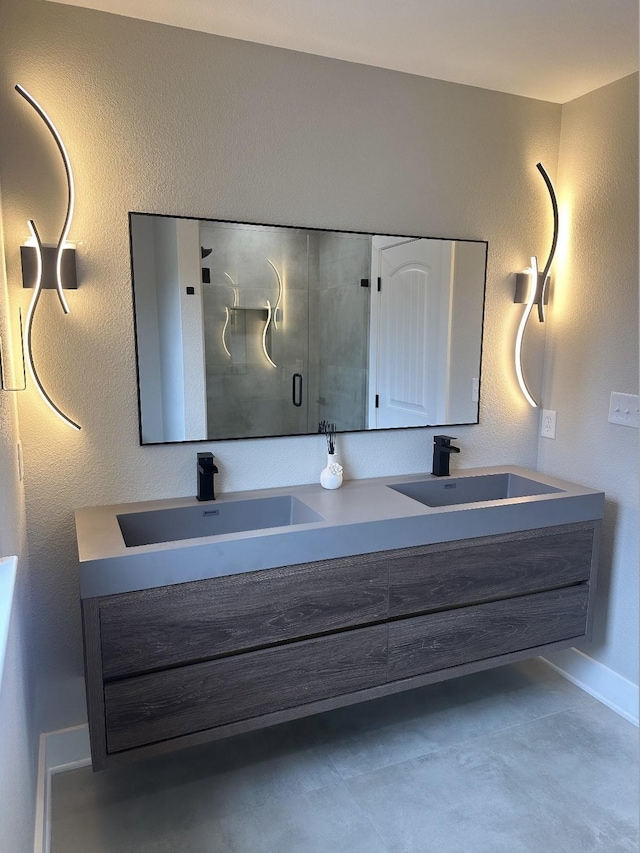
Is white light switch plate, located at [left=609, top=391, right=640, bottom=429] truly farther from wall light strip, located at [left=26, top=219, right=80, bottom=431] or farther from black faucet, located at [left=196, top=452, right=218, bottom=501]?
wall light strip, located at [left=26, top=219, right=80, bottom=431]

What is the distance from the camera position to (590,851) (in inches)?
70.3

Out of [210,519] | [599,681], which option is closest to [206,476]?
[210,519]

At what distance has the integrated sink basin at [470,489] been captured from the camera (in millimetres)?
2455

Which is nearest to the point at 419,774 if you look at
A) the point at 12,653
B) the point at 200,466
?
the point at 200,466

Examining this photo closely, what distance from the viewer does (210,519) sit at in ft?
7.03

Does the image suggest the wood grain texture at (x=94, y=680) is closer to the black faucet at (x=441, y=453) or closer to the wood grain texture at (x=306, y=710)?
the wood grain texture at (x=306, y=710)

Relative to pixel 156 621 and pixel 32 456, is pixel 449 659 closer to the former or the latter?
pixel 156 621

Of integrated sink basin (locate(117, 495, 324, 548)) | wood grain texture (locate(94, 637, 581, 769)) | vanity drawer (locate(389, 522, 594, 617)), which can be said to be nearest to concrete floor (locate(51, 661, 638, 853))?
wood grain texture (locate(94, 637, 581, 769))

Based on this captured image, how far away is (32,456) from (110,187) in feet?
3.01

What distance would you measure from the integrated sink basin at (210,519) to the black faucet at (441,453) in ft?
2.23

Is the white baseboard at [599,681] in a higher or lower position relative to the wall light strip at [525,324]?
lower

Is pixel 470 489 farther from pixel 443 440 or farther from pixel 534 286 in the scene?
pixel 534 286

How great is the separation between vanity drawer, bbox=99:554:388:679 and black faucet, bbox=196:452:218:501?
1.52 feet

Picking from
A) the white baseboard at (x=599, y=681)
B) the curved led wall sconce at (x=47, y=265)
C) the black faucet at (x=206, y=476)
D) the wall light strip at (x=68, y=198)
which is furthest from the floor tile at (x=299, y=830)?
the wall light strip at (x=68, y=198)
